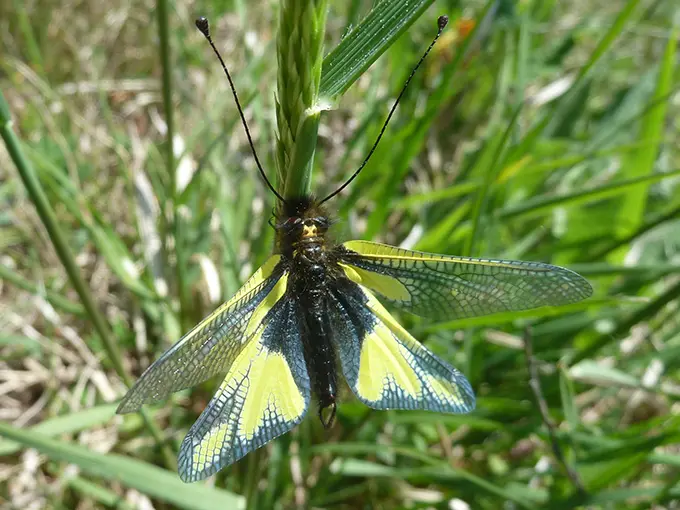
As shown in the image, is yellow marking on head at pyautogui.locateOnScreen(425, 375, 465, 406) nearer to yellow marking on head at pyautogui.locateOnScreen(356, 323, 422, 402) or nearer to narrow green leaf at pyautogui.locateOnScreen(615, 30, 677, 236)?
yellow marking on head at pyautogui.locateOnScreen(356, 323, 422, 402)

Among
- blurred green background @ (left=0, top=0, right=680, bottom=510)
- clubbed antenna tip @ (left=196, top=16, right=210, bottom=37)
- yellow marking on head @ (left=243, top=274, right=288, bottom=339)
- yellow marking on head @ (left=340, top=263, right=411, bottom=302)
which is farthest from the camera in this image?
blurred green background @ (left=0, top=0, right=680, bottom=510)

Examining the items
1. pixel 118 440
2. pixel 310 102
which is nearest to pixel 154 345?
pixel 118 440

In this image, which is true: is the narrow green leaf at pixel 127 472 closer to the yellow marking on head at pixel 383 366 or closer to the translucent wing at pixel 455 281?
the yellow marking on head at pixel 383 366

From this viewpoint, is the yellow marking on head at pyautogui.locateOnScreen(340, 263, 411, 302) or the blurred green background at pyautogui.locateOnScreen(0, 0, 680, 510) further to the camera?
the blurred green background at pyautogui.locateOnScreen(0, 0, 680, 510)

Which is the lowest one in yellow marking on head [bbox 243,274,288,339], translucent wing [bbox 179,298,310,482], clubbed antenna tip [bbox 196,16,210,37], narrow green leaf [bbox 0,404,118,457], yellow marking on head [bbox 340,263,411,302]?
translucent wing [bbox 179,298,310,482]

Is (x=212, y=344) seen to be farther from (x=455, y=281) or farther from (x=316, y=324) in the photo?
(x=455, y=281)

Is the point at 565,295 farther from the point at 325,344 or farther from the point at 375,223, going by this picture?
the point at 375,223

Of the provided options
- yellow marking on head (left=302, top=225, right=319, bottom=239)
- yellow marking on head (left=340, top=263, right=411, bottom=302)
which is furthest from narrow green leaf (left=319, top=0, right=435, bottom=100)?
yellow marking on head (left=340, top=263, right=411, bottom=302)
